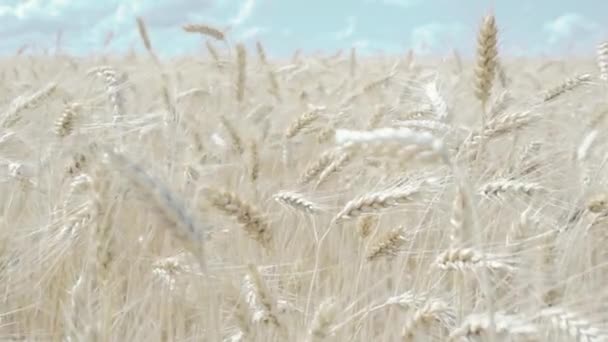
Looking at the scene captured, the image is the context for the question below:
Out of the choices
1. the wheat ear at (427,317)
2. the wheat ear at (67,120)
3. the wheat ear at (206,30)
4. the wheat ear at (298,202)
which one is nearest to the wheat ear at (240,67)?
the wheat ear at (206,30)

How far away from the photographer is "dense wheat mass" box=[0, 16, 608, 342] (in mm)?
992

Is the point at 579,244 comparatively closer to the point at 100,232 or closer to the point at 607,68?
the point at 100,232

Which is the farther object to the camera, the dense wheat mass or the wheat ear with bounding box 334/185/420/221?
the wheat ear with bounding box 334/185/420/221

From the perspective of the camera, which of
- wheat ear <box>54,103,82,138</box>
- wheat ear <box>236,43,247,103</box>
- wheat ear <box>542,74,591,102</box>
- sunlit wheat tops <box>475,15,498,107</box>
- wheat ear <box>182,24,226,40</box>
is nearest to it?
sunlit wheat tops <box>475,15,498,107</box>

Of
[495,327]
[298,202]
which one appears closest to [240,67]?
[298,202]

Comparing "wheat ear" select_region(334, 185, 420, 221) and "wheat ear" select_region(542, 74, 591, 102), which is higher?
"wheat ear" select_region(542, 74, 591, 102)

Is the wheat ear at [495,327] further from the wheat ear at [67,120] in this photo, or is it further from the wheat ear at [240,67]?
the wheat ear at [240,67]

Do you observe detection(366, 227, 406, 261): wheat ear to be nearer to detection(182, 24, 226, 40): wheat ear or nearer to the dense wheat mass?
the dense wheat mass

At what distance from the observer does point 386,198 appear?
1.30 metres

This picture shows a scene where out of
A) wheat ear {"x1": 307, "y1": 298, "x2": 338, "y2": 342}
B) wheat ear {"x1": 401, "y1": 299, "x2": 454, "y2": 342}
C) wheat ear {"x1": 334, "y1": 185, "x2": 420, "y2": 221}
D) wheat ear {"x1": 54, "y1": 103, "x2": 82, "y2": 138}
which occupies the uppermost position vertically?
wheat ear {"x1": 54, "y1": 103, "x2": 82, "y2": 138}

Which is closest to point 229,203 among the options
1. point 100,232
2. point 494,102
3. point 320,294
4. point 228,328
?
point 100,232

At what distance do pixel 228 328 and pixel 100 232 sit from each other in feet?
1.45

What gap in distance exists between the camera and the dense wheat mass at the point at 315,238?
0.99 metres

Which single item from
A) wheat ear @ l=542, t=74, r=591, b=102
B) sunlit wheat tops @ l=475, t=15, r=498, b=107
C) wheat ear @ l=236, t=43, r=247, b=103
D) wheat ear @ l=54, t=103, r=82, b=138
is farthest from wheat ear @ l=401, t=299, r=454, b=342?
wheat ear @ l=236, t=43, r=247, b=103
